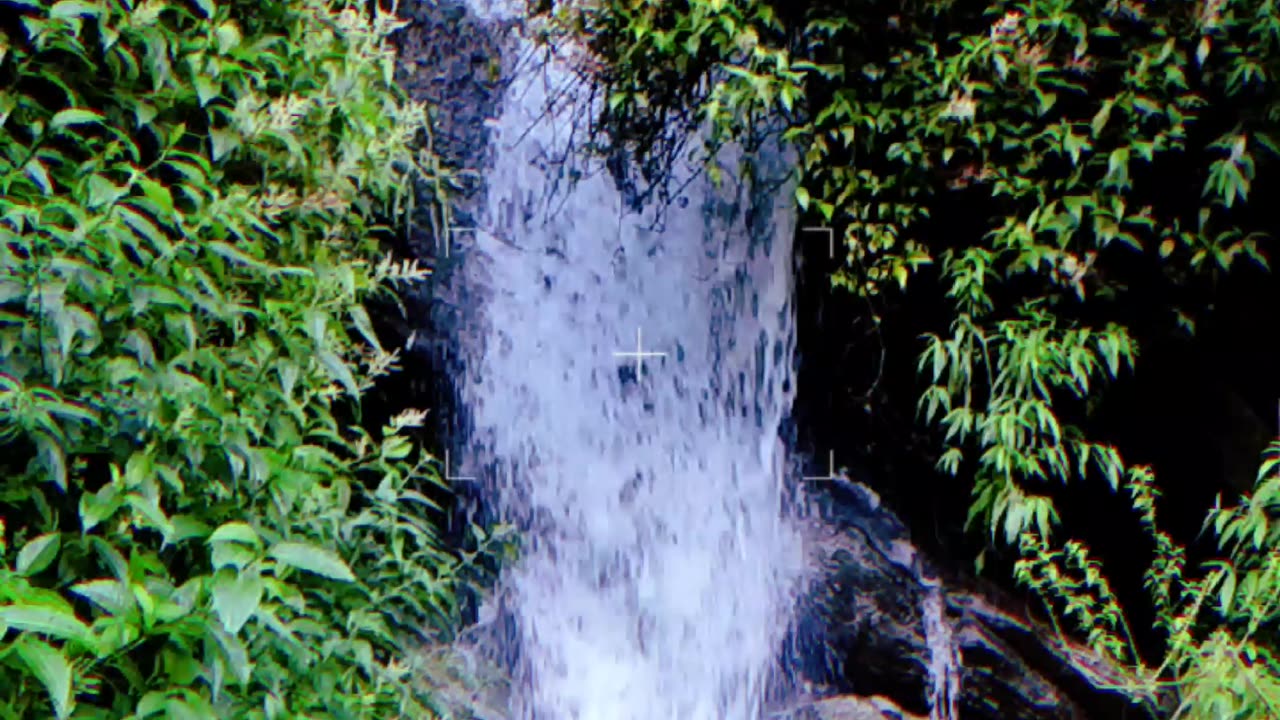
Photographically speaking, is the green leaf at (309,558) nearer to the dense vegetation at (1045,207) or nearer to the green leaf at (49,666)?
the green leaf at (49,666)

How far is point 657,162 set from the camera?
12.7 ft

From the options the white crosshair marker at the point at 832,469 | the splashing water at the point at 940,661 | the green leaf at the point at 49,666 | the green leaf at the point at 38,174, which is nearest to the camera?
the green leaf at the point at 49,666

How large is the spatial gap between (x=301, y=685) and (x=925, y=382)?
245cm

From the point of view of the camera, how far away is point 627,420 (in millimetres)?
4156

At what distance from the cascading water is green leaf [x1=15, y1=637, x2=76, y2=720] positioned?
2655mm

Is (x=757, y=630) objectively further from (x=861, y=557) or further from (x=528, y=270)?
(x=528, y=270)

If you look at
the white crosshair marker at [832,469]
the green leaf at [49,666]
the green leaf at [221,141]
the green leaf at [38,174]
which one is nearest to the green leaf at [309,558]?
the green leaf at [49,666]

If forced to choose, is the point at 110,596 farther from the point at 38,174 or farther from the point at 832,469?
the point at 832,469

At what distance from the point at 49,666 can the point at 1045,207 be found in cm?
296

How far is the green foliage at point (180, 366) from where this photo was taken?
63.7 inches

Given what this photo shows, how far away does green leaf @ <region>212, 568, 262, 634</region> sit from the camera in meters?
1.55

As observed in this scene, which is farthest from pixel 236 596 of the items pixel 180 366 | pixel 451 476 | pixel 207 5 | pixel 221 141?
pixel 451 476

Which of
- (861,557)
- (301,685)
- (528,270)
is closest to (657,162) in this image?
(528,270)

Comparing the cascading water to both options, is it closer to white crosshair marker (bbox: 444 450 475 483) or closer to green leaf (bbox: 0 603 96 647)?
white crosshair marker (bbox: 444 450 475 483)
